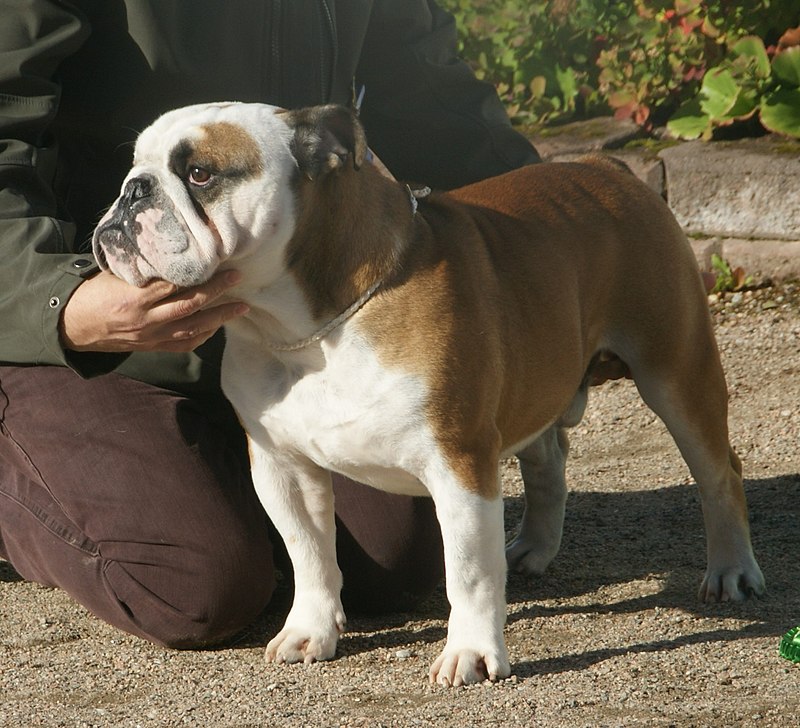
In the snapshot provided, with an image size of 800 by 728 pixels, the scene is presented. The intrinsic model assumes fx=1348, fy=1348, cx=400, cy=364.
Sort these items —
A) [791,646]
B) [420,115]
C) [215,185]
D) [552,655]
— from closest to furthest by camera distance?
[215,185], [791,646], [552,655], [420,115]

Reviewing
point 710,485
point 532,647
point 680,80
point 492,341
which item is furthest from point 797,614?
point 680,80

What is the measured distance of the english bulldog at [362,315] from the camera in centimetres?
278

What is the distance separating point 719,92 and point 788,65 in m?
0.32

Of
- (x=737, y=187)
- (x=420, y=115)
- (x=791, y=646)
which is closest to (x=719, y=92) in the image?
(x=737, y=187)

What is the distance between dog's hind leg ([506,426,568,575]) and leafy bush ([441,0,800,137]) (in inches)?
109

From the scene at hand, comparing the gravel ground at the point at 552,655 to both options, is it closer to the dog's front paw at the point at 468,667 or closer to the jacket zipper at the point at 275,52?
the dog's front paw at the point at 468,667

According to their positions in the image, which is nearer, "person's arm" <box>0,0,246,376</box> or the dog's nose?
the dog's nose

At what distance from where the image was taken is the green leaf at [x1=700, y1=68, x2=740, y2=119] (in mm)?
6082

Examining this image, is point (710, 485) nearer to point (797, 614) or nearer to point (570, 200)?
point (797, 614)

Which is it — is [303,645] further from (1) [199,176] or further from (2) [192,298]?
(1) [199,176]

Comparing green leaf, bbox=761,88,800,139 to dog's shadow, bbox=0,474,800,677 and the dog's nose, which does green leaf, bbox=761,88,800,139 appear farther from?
the dog's nose

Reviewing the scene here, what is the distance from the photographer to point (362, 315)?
2893 millimetres

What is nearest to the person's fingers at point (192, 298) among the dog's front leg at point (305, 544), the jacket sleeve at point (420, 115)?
the dog's front leg at point (305, 544)

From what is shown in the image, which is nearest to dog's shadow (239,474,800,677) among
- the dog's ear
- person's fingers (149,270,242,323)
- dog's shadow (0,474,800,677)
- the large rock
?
dog's shadow (0,474,800,677)
